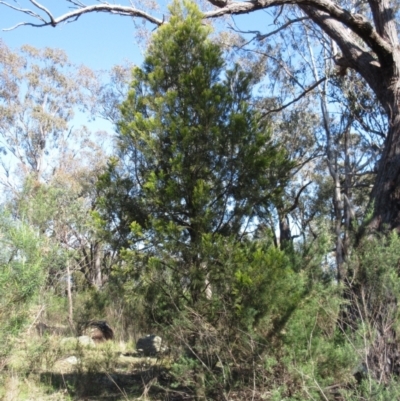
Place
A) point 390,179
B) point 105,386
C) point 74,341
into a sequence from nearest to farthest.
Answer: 1. point 390,179
2. point 105,386
3. point 74,341

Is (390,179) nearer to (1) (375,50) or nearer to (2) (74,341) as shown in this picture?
(1) (375,50)

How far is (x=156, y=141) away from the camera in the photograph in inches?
260

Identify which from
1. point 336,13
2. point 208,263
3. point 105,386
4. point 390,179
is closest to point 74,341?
point 105,386

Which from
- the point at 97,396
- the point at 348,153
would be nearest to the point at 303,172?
the point at 348,153

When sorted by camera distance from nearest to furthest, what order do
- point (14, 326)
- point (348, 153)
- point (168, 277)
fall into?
point (14, 326)
point (168, 277)
point (348, 153)

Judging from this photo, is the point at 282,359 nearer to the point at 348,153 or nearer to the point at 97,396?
the point at 97,396

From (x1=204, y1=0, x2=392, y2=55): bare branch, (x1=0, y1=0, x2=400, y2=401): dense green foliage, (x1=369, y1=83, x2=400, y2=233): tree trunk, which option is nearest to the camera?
(x1=0, y1=0, x2=400, y2=401): dense green foliage

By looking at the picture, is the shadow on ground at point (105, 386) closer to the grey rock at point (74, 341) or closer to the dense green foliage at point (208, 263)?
the dense green foliage at point (208, 263)

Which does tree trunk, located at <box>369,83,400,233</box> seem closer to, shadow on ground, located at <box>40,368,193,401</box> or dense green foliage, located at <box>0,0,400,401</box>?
dense green foliage, located at <box>0,0,400,401</box>

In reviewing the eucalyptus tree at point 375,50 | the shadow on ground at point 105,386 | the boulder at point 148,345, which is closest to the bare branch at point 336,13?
the eucalyptus tree at point 375,50

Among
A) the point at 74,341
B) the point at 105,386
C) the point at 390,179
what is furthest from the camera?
the point at 74,341

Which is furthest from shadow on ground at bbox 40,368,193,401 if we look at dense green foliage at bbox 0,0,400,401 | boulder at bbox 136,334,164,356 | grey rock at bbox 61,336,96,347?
boulder at bbox 136,334,164,356

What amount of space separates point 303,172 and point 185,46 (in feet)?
40.5

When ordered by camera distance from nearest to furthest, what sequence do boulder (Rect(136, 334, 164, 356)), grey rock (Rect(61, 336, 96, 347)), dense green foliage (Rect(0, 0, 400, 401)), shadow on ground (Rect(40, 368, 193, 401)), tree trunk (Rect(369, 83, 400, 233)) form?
dense green foliage (Rect(0, 0, 400, 401)) < tree trunk (Rect(369, 83, 400, 233)) < shadow on ground (Rect(40, 368, 193, 401)) < grey rock (Rect(61, 336, 96, 347)) < boulder (Rect(136, 334, 164, 356))
